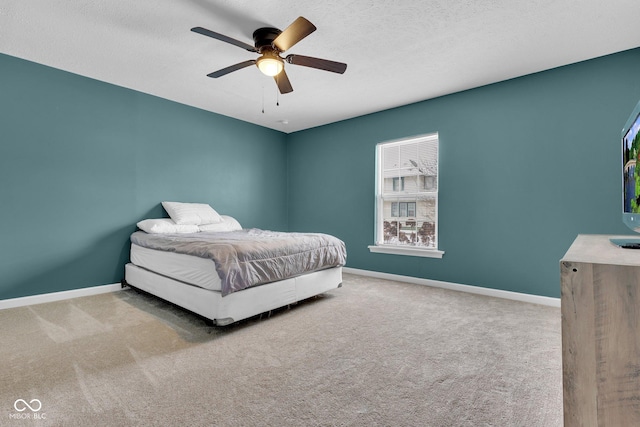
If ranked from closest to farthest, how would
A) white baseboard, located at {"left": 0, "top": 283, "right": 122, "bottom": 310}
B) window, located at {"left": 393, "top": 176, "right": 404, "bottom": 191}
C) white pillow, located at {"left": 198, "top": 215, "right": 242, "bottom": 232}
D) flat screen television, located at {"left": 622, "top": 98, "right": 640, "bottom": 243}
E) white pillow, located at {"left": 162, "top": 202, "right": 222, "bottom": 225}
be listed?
flat screen television, located at {"left": 622, "top": 98, "right": 640, "bottom": 243}
white baseboard, located at {"left": 0, "top": 283, "right": 122, "bottom": 310}
white pillow, located at {"left": 162, "top": 202, "right": 222, "bottom": 225}
white pillow, located at {"left": 198, "top": 215, "right": 242, "bottom": 232}
window, located at {"left": 393, "top": 176, "right": 404, "bottom": 191}

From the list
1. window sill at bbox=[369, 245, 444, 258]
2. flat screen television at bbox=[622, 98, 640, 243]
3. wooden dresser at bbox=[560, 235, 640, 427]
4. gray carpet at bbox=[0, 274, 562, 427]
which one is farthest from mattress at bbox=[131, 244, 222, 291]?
window sill at bbox=[369, 245, 444, 258]

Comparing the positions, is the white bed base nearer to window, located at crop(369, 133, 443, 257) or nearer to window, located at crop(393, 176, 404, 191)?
window, located at crop(369, 133, 443, 257)

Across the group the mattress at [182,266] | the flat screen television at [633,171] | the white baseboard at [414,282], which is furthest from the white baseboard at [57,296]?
the flat screen television at [633,171]

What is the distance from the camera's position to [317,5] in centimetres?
225

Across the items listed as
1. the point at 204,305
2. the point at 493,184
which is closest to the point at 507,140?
the point at 493,184

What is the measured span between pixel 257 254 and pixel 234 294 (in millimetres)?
387

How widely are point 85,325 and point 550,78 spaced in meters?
5.18

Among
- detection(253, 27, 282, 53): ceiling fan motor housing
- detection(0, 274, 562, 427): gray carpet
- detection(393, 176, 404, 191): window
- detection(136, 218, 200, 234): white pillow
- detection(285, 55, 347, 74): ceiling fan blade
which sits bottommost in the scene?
detection(0, 274, 562, 427): gray carpet

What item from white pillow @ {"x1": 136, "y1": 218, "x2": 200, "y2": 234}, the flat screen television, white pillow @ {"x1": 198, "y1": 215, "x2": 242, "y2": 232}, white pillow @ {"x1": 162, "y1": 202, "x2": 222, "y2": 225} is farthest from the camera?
white pillow @ {"x1": 198, "y1": 215, "x2": 242, "y2": 232}

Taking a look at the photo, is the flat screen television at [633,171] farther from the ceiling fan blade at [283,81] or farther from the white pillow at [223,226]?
the white pillow at [223,226]

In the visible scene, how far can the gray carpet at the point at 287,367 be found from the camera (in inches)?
58.5

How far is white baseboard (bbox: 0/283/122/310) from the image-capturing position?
120 inches

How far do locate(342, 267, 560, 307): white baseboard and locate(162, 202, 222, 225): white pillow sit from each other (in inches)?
93.1

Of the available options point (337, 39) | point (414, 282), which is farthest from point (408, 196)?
point (337, 39)
